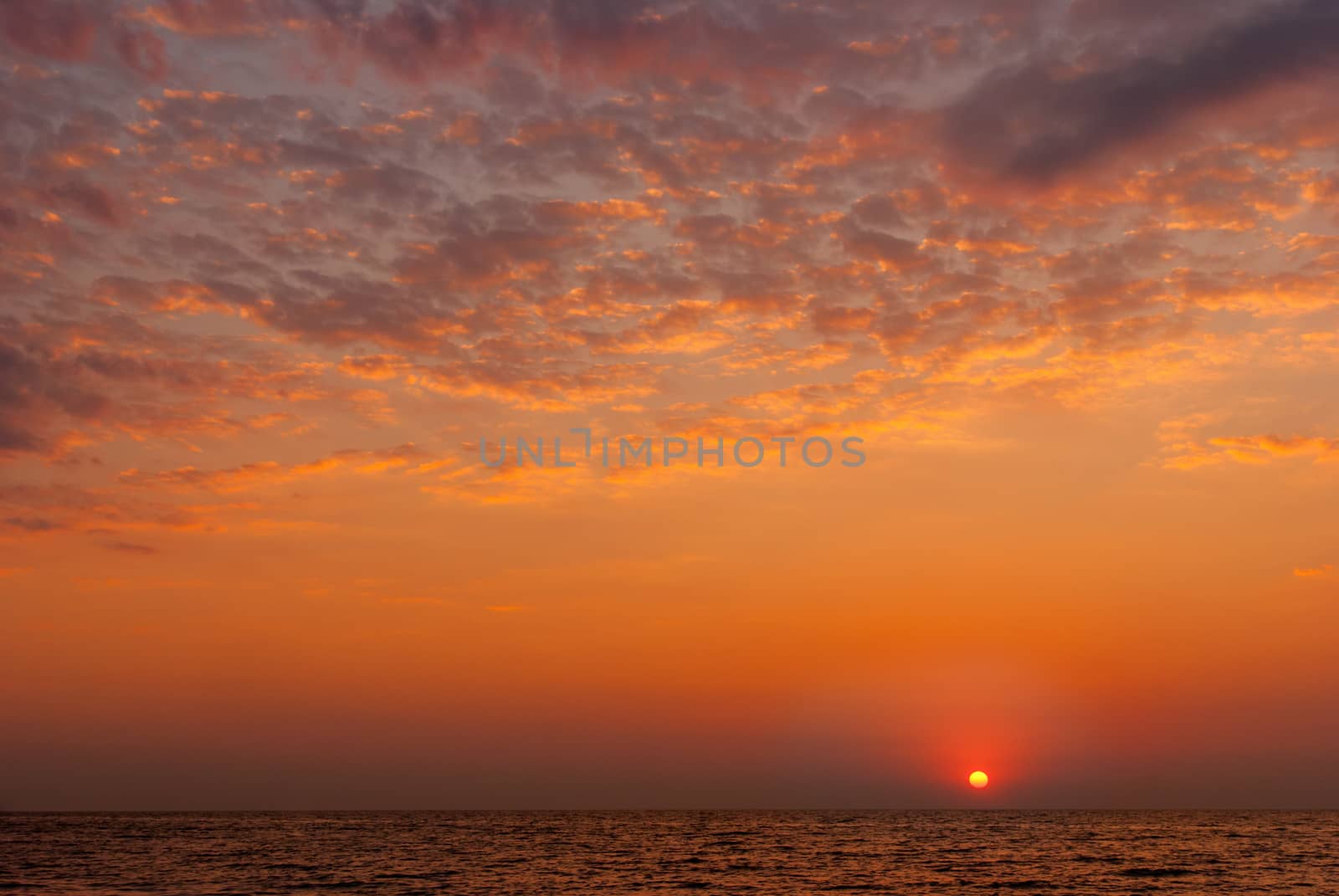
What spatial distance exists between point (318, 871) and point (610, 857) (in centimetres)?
2646

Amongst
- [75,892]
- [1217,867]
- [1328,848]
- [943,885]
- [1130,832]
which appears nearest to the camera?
[75,892]

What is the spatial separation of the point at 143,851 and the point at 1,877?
104ft

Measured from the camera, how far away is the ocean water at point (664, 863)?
68.3 metres

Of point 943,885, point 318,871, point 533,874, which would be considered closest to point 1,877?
point 318,871

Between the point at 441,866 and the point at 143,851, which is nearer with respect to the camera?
the point at 441,866

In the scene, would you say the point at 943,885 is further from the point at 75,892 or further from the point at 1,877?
the point at 1,877

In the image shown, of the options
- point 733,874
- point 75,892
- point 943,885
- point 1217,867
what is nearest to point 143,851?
point 75,892

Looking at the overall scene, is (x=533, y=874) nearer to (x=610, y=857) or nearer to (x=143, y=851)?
(x=610, y=857)

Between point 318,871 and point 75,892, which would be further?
point 318,871

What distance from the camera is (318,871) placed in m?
79.2

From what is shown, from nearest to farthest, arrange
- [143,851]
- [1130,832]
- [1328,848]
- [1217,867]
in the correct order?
[1217,867]
[143,851]
[1328,848]
[1130,832]

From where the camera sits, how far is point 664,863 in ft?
293

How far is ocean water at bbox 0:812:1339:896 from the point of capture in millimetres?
68312

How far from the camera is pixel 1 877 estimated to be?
71062 millimetres
